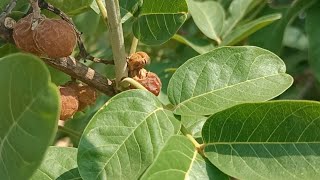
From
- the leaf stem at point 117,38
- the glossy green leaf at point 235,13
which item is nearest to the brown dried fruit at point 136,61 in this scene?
the leaf stem at point 117,38

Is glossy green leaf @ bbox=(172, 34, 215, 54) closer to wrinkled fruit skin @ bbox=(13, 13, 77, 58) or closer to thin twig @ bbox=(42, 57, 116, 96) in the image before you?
thin twig @ bbox=(42, 57, 116, 96)

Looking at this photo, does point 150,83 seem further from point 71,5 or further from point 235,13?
point 235,13

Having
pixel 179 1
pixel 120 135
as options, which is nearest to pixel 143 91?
pixel 120 135

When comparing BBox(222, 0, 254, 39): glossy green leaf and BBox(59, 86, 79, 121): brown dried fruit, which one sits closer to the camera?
BBox(59, 86, 79, 121): brown dried fruit

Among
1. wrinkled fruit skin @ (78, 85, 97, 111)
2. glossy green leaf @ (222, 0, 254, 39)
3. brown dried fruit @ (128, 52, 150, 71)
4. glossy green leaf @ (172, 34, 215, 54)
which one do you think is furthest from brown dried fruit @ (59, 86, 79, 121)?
glossy green leaf @ (222, 0, 254, 39)

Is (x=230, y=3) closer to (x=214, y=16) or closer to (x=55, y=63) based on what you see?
(x=214, y=16)

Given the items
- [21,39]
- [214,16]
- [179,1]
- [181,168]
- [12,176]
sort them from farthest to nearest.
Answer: [214,16], [179,1], [21,39], [181,168], [12,176]
